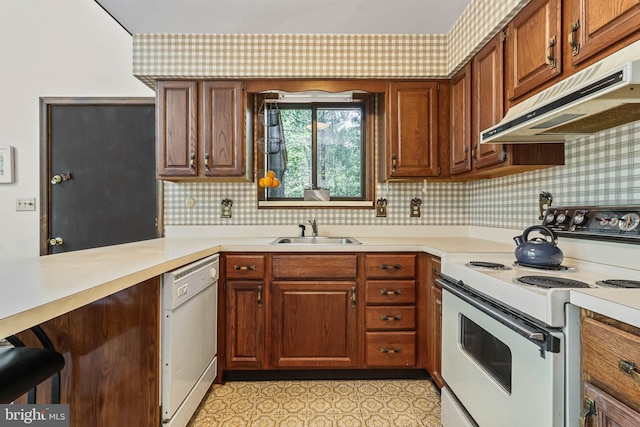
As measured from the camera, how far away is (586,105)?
1.06 metres

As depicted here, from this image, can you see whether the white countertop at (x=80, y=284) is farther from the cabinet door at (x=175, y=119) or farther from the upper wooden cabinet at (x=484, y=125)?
the cabinet door at (x=175, y=119)

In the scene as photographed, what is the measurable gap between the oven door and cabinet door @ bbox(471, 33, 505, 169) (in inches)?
32.8

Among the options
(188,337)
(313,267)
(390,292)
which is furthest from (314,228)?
(188,337)

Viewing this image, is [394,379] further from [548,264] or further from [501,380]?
[548,264]

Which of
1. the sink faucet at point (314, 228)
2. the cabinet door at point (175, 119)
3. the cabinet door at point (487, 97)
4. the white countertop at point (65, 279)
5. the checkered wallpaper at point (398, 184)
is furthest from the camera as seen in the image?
the sink faucet at point (314, 228)

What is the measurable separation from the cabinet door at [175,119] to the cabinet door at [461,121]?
5.94 feet

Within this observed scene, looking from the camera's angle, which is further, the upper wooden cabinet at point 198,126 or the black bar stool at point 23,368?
the upper wooden cabinet at point 198,126

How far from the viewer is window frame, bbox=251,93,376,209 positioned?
2617mm

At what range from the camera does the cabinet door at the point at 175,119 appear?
2.28 metres

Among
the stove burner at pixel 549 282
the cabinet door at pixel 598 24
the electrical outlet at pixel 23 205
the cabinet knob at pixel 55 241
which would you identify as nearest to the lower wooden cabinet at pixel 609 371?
the stove burner at pixel 549 282

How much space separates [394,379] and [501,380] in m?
1.08

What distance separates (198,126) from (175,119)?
17 centimetres

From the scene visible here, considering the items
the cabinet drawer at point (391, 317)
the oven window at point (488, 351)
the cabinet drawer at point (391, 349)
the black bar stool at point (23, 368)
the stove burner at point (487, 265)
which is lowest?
the cabinet drawer at point (391, 349)

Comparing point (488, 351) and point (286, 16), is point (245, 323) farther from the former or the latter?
point (286, 16)
